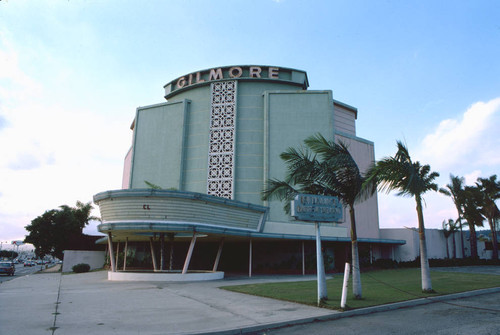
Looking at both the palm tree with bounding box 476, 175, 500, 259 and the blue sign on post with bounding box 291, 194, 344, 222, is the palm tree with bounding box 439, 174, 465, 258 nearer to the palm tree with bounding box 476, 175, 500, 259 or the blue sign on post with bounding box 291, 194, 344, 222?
the palm tree with bounding box 476, 175, 500, 259

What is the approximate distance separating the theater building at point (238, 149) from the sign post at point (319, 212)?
55.5 ft

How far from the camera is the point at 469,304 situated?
12.3m

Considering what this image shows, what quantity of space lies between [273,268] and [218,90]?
23.9 meters

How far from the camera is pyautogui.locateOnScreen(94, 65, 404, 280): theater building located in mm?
34863

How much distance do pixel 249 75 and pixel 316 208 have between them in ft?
112

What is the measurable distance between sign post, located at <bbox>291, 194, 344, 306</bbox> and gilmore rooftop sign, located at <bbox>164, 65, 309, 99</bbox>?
3288 centimetres

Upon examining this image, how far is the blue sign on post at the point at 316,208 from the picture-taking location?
1246 centimetres

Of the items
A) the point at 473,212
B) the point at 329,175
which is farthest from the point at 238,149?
the point at 473,212

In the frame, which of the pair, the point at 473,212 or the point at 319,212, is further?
the point at 473,212

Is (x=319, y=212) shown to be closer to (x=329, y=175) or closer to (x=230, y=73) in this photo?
(x=329, y=175)

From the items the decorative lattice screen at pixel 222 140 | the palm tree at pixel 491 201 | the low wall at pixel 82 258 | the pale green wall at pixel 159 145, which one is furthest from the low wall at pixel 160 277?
the palm tree at pixel 491 201

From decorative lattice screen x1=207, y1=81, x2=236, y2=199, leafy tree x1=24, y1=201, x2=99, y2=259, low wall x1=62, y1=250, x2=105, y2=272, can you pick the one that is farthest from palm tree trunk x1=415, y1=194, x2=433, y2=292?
leafy tree x1=24, y1=201, x2=99, y2=259

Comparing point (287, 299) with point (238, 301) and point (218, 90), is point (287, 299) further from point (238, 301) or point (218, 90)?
point (218, 90)

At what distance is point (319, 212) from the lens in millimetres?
12867
